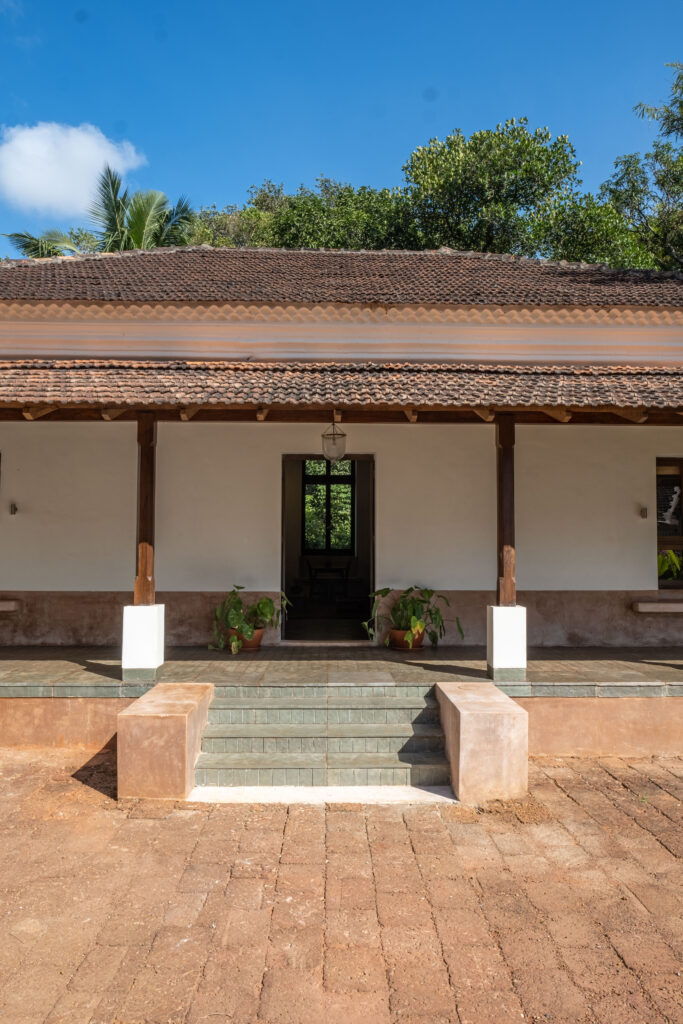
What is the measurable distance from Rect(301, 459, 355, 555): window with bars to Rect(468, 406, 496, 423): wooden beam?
6.52 meters

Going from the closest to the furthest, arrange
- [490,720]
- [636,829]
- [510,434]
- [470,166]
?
[636,829]
[490,720]
[510,434]
[470,166]

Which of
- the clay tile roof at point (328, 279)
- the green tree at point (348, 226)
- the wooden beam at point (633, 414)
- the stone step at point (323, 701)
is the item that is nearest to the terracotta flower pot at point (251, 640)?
the stone step at point (323, 701)

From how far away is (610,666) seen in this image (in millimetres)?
6898

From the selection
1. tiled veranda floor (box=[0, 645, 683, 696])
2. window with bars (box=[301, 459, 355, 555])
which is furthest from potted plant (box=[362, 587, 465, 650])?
window with bars (box=[301, 459, 355, 555])

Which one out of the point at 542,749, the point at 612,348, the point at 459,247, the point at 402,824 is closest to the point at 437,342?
the point at 612,348

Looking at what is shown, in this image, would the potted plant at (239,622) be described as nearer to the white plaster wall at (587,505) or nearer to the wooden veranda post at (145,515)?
the wooden veranda post at (145,515)

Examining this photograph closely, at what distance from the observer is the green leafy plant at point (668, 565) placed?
8359 millimetres

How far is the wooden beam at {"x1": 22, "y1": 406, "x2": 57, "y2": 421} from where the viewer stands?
6.46 meters

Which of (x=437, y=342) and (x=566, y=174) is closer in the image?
(x=437, y=342)

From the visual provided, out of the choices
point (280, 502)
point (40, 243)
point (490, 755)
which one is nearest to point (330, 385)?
point (280, 502)

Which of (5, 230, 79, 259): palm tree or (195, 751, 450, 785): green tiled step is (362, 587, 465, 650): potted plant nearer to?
(195, 751, 450, 785): green tiled step

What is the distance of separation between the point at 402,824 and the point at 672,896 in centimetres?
168

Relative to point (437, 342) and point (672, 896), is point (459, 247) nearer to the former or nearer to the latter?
point (437, 342)

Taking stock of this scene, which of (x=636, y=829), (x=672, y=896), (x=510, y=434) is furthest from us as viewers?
(x=510, y=434)
